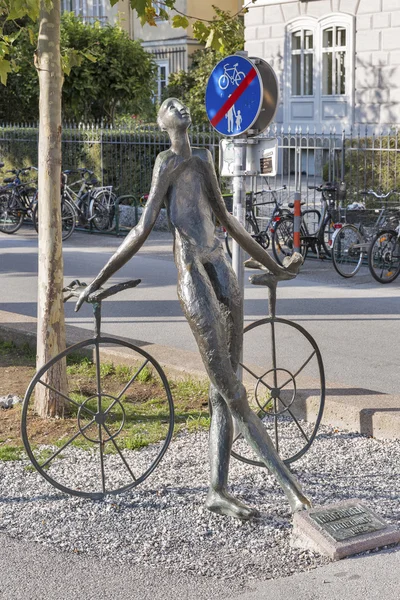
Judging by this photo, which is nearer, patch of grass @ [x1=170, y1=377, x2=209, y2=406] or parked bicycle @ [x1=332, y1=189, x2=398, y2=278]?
patch of grass @ [x1=170, y1=377, x2=209, y2=406]

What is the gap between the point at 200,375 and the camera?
6.74 metres

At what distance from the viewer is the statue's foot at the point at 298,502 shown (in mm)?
4547

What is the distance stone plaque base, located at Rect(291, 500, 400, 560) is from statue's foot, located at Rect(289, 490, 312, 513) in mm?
60

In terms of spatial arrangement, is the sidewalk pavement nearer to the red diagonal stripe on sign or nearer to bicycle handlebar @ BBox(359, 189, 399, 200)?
the red diagonal stripe on sign

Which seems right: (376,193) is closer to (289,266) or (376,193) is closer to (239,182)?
(239,182)

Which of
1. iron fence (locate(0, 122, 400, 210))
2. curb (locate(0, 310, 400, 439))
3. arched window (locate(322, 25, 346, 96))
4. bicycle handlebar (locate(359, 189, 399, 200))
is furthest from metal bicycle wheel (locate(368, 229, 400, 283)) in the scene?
arched window (locate(322, 25, 346, 96))

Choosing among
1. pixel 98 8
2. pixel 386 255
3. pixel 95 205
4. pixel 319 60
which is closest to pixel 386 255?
pixel 386 255

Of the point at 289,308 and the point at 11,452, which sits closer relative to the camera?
the point at 11,452

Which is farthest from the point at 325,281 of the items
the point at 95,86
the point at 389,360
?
the point at 95,86

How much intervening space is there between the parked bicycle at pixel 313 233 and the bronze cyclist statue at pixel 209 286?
30.5ft

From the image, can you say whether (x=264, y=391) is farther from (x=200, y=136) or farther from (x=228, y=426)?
(x=200, y=136)

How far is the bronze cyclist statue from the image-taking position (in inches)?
180

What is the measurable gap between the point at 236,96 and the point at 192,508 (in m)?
2.74

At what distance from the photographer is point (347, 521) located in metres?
4.44
